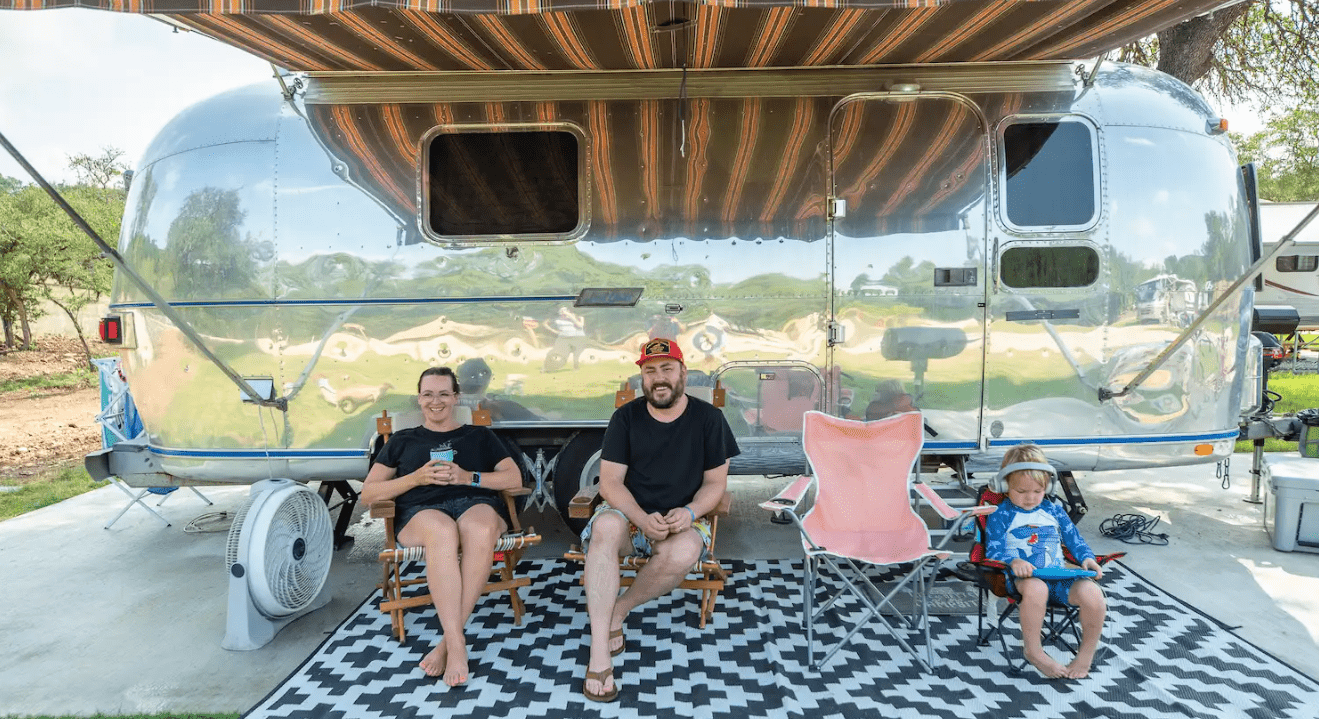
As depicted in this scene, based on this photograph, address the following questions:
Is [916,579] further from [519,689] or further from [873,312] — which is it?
[519,689]

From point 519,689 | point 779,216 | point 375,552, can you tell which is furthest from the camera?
point 375,552

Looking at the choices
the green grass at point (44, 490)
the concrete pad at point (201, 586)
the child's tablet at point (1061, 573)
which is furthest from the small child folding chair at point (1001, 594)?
the green grass at point (44, 490)

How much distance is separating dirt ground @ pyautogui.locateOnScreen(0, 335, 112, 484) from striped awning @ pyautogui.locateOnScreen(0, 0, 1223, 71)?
94.1 inches

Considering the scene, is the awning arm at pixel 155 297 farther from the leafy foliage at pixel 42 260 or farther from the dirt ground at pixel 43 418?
the leafy foliage at pixel 42 260

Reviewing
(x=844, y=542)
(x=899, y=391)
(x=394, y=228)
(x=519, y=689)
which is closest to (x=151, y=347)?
(x=394, y=228)

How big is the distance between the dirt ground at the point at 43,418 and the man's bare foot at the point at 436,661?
2896mm

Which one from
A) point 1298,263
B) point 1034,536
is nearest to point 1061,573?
point 1034,536

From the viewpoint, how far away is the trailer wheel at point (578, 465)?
4180 mm

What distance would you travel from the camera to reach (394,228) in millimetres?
3959

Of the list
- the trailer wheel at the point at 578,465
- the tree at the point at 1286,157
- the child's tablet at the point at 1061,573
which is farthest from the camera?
the tree at the point at 1286,157

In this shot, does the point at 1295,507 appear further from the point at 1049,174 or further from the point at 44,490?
the point at 44,490

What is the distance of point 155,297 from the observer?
365 centimetres

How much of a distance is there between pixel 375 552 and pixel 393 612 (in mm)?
1336

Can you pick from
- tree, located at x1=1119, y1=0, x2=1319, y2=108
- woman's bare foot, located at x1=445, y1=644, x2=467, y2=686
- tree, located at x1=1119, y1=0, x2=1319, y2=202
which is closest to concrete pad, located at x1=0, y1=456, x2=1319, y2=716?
woman's bare foot, located at x1=445, y1=644, x2=467, y2=686
